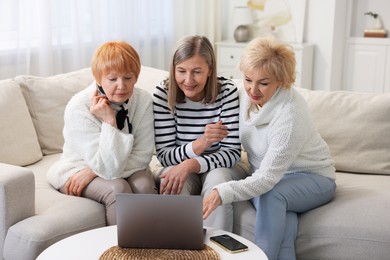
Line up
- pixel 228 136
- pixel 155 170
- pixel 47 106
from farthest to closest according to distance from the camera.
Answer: pixel 47 106 < pixel 155 170 < pixel 228 136

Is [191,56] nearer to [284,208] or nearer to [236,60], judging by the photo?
[284,208]

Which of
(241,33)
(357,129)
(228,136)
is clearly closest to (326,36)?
(241,33)

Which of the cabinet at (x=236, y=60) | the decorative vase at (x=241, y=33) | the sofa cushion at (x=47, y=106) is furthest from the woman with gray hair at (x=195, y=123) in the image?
the decorative vase at (x=241, y=33)

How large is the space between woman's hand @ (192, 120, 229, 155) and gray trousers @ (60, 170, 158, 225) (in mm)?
219

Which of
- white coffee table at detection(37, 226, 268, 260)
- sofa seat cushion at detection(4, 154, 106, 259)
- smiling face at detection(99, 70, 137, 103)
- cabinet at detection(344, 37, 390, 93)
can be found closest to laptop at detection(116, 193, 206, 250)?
white coffee table at detection(37, 226, 268, 260)

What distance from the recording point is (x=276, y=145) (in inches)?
90.0

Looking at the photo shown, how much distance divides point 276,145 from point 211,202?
317 millimetres

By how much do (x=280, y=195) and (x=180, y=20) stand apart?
2827 millimetres

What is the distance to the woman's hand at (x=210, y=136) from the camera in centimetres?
244

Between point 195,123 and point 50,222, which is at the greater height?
point 195,123

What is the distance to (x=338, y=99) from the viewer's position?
281 centimetres

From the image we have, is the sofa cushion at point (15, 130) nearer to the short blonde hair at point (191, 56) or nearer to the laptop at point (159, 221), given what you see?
the short blonde hair at point (191, 56)

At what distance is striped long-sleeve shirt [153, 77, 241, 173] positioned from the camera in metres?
2.52

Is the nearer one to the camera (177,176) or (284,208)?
(284,208)
